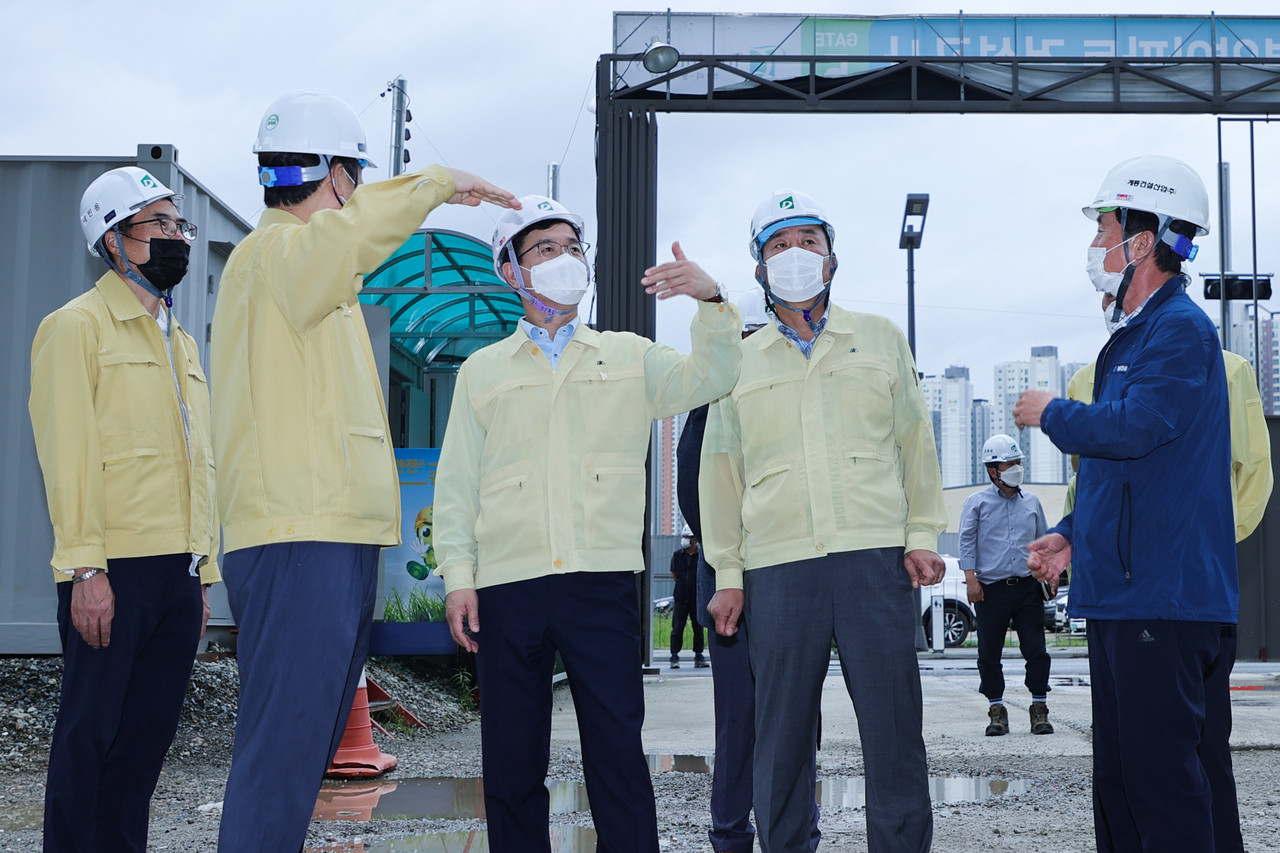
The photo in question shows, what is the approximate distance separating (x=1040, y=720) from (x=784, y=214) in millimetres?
5720

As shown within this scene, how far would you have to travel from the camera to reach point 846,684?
11.6 feet

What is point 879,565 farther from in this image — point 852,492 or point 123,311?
point 123,311

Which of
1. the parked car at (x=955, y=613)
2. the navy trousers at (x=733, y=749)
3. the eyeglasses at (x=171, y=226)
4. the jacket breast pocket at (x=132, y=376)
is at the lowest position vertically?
the parked car at (x=955, y=613)

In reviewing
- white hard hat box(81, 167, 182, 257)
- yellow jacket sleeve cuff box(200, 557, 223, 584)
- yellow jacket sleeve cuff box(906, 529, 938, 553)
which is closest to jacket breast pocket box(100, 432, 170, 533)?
yellow jacket sleeve cuff box(200, 557, 223, 584)

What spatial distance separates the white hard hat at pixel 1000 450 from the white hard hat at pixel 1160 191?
604 cm

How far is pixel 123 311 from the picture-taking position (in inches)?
156

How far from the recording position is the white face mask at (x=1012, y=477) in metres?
9.20

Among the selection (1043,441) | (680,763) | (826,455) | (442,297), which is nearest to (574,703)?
(826,455)

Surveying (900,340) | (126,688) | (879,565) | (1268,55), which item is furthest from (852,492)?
(1268,55)

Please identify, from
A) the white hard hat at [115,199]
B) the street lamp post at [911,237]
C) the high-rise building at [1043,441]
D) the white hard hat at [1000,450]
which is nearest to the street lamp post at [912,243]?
the street lamp post at [911,237]

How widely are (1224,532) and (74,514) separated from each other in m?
3.20

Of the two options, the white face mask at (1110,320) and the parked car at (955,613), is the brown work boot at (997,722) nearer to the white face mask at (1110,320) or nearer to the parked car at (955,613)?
the white face mask at (1110,320)

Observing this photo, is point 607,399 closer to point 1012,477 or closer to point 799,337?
point 799,337

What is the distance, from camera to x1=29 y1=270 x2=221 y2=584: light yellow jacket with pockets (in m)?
3.61
